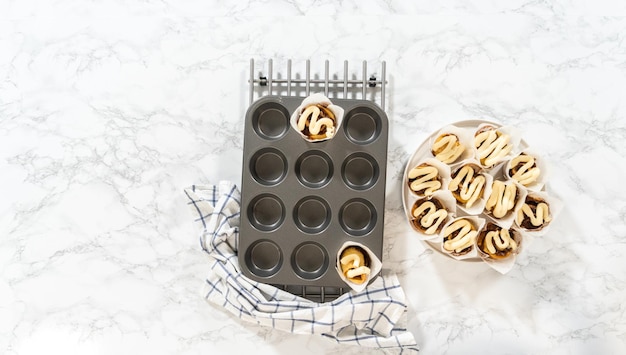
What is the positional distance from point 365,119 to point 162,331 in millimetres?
782

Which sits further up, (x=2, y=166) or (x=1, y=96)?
(x=1, y=96)

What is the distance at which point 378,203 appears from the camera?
1216 millimetres

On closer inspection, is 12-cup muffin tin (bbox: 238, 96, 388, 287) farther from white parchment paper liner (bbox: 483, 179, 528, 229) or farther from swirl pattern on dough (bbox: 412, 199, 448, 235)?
white parchment paper liner (bbox: 483, 179, 528, 229)

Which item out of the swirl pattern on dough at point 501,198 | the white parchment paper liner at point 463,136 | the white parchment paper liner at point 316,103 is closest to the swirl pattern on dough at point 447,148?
the white parchment paper liner at point 463,136

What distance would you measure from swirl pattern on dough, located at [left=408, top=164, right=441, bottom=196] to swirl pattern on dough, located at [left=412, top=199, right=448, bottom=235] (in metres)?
0.03

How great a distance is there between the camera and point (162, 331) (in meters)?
1.36

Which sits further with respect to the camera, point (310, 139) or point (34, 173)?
point (34, 173)

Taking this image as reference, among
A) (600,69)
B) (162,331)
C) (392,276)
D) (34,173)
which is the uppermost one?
(600,69)

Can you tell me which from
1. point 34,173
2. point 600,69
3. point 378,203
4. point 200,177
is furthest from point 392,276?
point 34,173

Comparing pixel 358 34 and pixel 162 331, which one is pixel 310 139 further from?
pixel 162 331

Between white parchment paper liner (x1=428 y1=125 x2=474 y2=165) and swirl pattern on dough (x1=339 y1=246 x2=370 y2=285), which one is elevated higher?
white parchment paper liner (x1=428 y1=125 x2=474 y2=165)

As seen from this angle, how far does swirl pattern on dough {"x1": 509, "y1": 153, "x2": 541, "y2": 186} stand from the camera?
122 centimetres

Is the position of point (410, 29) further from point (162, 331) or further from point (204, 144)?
point (162, 331)

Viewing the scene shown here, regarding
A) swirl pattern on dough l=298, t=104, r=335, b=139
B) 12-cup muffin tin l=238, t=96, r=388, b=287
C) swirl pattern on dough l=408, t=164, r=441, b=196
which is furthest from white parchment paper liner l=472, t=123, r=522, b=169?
swirl pattern on dough l=298, t=104, r=335, b=139
